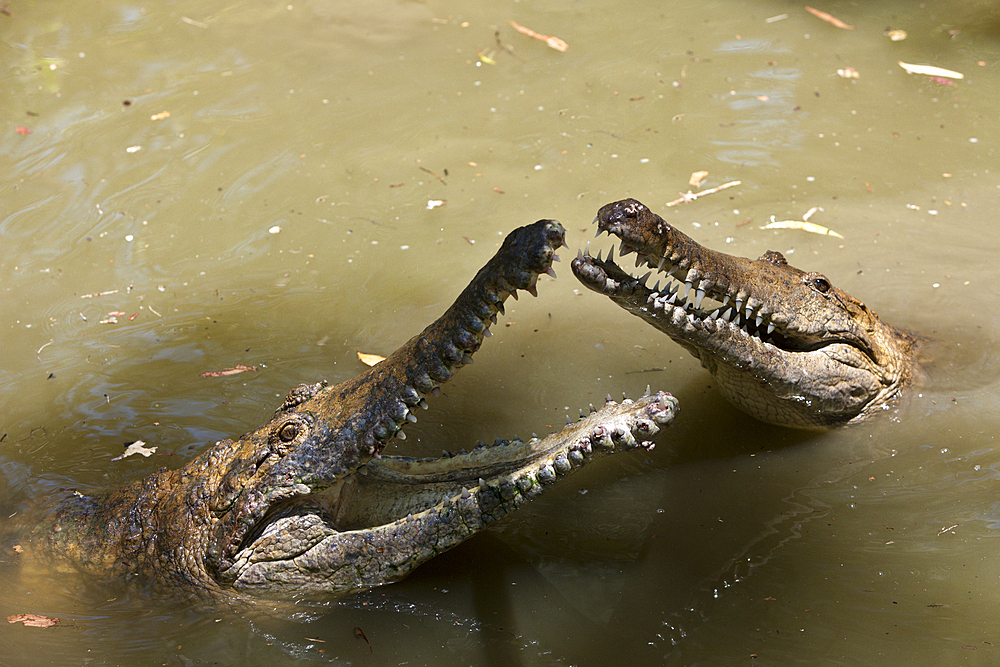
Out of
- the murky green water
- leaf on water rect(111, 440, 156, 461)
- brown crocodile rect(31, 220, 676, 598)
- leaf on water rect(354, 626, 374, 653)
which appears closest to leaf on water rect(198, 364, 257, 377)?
the murky green water

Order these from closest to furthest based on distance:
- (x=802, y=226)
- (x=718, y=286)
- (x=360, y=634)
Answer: (x=360, y=634)
(x=718, y=286)
(x=802, y=226)

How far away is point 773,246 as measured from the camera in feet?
20.0

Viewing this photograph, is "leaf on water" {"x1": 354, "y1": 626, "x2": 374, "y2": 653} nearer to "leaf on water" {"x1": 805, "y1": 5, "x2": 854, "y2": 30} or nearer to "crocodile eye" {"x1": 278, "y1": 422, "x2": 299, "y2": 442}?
"crocodile eye" {"x1": 278, "y1": 422, "x2": 299, "y2": 442}

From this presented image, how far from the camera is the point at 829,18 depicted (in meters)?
8.98

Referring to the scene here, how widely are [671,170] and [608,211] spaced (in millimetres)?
3861

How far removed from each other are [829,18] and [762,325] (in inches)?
254

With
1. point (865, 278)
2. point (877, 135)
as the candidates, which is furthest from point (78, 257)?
point (877, 135)

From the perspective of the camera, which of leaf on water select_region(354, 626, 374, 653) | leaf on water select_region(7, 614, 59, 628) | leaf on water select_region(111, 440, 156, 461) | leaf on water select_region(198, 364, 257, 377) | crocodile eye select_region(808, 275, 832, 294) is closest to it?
leaf on water select_region(354, 626, 374, 653)

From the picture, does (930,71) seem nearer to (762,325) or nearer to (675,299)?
(762,325)

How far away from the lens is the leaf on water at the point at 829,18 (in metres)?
8.82

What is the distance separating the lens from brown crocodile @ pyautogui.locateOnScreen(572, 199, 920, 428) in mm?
3471

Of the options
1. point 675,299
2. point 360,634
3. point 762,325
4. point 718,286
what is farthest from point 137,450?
point 762,325

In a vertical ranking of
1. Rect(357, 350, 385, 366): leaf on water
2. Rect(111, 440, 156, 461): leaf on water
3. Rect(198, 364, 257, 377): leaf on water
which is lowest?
Rect(111, 440, 156, 461): leaf on water

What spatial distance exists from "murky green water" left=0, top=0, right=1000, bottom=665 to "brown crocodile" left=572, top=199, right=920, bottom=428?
0.27m
